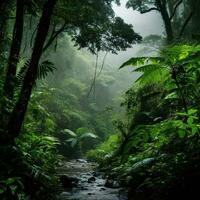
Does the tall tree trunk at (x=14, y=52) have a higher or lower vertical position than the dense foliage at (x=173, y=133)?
higher

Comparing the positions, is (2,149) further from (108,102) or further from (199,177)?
(108,102)

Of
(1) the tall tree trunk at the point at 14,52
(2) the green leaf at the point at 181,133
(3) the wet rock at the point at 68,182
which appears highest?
(1) the tall tree trunk at the point at 14,52

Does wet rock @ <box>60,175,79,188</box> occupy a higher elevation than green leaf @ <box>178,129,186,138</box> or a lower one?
lower

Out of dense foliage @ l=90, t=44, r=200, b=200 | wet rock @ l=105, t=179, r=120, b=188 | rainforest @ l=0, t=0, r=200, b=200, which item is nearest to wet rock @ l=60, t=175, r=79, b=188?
rainforest @ l=0, t=0, r=200, b=200

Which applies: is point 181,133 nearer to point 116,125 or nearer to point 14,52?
point 14,52

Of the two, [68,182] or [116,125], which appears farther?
[116,125]

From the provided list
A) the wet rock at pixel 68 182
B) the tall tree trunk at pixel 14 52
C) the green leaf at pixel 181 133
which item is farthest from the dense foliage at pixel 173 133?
the tall tree trunk at pixel 14 52

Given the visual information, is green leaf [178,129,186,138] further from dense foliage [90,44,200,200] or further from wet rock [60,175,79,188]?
wet rock [60,175,79,188]

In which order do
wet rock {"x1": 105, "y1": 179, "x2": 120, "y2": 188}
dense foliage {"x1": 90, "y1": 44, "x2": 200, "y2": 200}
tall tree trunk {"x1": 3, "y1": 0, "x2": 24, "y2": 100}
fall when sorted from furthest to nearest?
wet rock {"x1": 105, "y1": 179, "x2": 120, "y2": 188} → tall tree trunk {"x1": 3, "y1": 0, "x2": 24, "y2": 100} → dense foliage {"x1": 90, "y1": 44, "x2": 200, "y2": 200}

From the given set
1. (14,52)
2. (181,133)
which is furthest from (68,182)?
(181,133)

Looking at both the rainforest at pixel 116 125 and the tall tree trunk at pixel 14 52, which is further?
the tall tree trunk at pixel 14 52

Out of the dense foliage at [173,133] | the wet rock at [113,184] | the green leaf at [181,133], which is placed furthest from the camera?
the wet rock at [113,184]

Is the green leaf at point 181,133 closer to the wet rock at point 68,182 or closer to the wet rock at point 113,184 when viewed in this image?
the wet rock at point 113,184

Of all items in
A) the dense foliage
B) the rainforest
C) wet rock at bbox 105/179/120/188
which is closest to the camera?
the dense foliage
